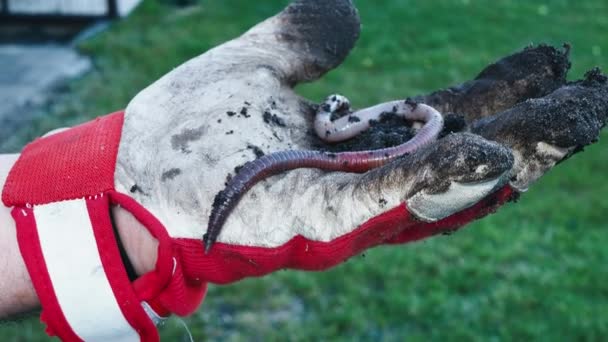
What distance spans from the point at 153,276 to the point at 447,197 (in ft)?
3.55

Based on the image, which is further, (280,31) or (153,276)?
(280,31)

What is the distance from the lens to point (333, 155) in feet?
10.4

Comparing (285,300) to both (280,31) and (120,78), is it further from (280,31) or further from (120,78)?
(120,78)

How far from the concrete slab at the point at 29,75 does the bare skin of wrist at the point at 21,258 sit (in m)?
5.45

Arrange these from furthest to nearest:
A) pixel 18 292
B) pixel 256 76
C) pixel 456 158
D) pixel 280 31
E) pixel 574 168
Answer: pixel 574 168
pixel 280 31
pixel 256 76
pixel 18 292
pixel 456 158

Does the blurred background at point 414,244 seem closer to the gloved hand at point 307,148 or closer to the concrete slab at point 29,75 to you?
the concrete slab at point 29,75

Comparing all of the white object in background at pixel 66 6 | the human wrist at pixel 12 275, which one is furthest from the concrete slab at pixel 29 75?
the human wrist at pixel 12 275

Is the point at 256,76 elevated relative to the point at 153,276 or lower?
elevated

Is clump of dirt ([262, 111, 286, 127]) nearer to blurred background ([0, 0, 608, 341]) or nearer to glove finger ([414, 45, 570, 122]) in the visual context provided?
glove finger ([414, 45, 570, 122])

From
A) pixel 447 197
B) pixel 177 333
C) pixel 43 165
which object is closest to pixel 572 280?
pixel 177 333

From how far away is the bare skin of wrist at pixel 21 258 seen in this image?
9.21 ft

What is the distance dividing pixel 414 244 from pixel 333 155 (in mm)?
3319

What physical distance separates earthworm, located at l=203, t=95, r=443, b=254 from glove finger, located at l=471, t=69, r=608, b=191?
21.8 inches

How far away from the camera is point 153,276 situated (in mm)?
2746
